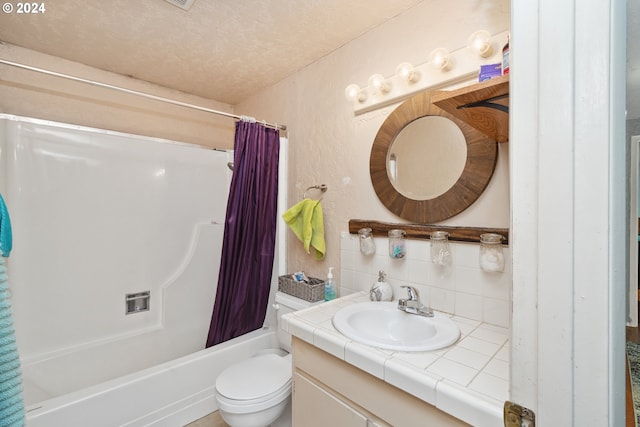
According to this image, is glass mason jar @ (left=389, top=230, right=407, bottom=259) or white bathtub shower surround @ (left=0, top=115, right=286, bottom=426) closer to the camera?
glass mason jar @ (left=389, top=230, right=407, bottom=259)

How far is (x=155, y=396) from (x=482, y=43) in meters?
2.29

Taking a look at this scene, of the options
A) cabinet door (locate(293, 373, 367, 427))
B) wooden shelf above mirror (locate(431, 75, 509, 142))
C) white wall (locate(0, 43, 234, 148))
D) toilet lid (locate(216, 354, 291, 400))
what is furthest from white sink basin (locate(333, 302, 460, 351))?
white wall (locate(0, 43, 234, 148))

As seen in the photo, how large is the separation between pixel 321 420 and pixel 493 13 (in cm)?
174

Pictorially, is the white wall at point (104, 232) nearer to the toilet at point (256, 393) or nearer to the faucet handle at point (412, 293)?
the toilet at point (256, 393)

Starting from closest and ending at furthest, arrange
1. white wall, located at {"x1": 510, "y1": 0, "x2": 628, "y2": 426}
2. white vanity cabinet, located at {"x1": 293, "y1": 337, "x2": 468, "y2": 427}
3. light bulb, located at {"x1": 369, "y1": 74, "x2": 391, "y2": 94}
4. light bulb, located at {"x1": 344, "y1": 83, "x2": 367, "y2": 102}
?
white wall, located at {"x1": 510, "y1": 0, "x2": 628, "y2": 426}
white vanity cabinet, located at {"x1": 293, "y1": 337, "x2": 468, "y2": 427}
light bulb, located at {"x1": 369, "y1": 74, "x2": 391, "y2": 94}
light bulb, located at {"x1": 344, "y1": 83, "x2": 367, "y2": 102}

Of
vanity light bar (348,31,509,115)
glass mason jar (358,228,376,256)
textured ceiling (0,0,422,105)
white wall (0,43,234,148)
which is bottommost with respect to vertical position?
glass mason jar (358,228,376,256)

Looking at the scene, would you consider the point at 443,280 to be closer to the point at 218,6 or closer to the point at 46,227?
the point at 218,6

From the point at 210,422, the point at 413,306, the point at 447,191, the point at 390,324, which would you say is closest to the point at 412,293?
the point at 413,306

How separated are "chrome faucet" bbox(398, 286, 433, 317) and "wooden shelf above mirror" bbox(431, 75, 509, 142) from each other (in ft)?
2.38

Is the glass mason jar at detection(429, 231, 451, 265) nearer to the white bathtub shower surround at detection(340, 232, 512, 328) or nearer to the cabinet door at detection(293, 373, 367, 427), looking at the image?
the white bathtub shower surround at detection(340, 232, 512, 328)

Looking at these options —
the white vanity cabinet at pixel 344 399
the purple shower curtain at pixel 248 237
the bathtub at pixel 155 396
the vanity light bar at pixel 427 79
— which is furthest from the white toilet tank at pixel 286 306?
the vanity light bar at pixel 427 79

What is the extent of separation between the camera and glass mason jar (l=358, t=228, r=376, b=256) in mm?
1525

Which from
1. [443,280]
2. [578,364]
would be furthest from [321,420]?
[578,364]

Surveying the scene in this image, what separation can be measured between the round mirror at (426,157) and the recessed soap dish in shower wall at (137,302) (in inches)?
73.0
